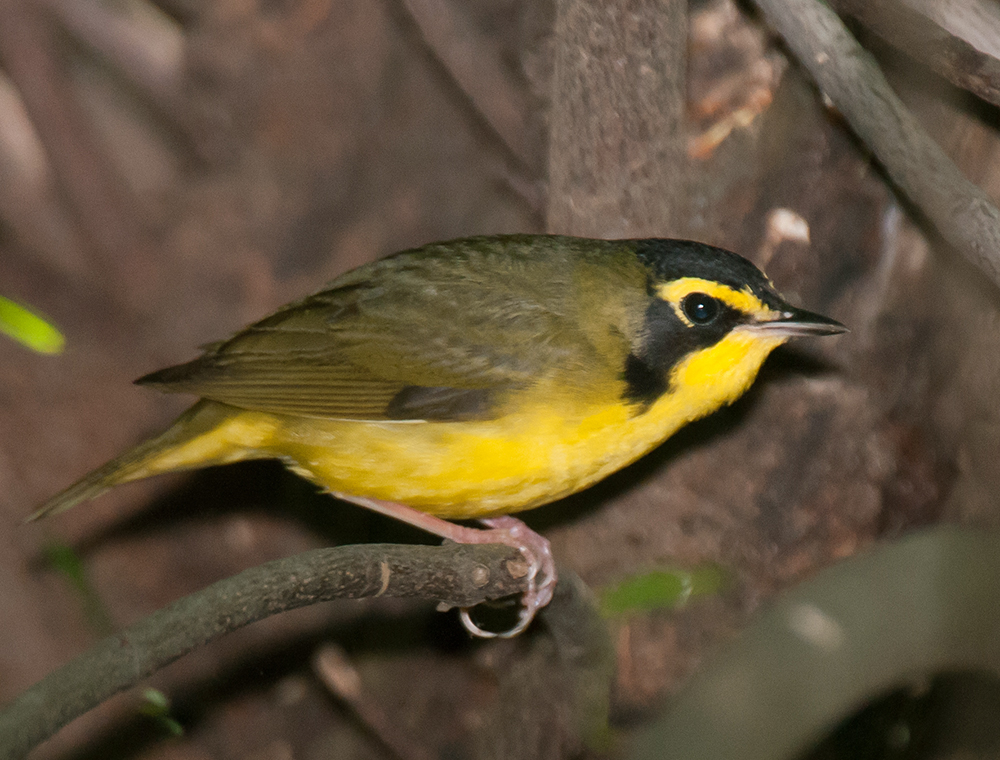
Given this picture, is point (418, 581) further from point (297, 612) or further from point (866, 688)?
point (297, 612)

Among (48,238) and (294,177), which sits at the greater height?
(294,177)

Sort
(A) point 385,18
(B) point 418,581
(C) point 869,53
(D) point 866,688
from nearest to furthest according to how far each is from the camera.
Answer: (D) point 866,688
(B) point 418,581
(C) point 869,53
(A) point 385,18

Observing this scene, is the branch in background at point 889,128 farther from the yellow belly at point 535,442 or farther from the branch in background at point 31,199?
the branch in background at point 31,199

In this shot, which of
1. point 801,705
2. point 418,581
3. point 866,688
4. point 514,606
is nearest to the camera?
point 801,705

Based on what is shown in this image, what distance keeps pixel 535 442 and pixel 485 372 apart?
27 centimetres

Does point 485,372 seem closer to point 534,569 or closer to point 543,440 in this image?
point 543,440

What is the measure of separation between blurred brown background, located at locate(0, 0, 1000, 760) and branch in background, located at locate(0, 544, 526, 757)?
1.19 metres

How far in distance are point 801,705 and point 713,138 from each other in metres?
1.81

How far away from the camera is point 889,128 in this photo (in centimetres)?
271

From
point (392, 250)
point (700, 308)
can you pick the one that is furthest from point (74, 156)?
point (700, 308)

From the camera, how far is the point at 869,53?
9.36ft

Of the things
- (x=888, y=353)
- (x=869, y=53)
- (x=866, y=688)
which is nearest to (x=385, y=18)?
(x=869, y=53)

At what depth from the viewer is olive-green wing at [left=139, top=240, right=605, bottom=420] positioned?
297 cm

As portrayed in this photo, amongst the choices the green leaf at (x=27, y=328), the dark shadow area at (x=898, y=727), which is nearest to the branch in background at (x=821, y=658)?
the dark shadow area at (x=898, y=727)
